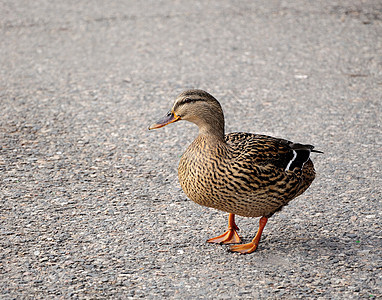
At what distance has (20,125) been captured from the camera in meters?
5.73

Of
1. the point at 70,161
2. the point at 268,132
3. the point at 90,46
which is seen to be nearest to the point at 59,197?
the point at 70,161

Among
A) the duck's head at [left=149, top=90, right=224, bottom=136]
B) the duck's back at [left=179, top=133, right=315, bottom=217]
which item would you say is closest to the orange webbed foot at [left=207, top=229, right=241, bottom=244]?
the duck's back at [left=179, top=133, right=315, bottom=217]

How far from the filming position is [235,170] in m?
3.60

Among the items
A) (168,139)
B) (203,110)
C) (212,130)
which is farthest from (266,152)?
(168,139)

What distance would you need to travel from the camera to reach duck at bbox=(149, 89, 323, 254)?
360cm

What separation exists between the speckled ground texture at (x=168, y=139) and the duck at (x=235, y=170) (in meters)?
0.36

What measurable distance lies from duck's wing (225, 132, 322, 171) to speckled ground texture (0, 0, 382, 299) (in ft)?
1.85

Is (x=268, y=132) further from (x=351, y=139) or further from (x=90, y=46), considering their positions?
(x=90, y=46)

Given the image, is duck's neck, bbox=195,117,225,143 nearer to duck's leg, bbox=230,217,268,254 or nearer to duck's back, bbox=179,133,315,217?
duck's back, bbox=179,133,315,217

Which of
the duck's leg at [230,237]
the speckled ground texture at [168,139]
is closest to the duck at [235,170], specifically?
the duck's leg at [230,237]

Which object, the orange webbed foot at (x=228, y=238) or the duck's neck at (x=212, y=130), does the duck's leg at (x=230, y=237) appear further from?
the duck's neck at (x=212, y=130)

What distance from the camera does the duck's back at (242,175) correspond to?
11.8 ft

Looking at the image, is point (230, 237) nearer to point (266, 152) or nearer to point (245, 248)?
point (245, 248)

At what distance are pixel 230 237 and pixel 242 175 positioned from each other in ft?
1.83
